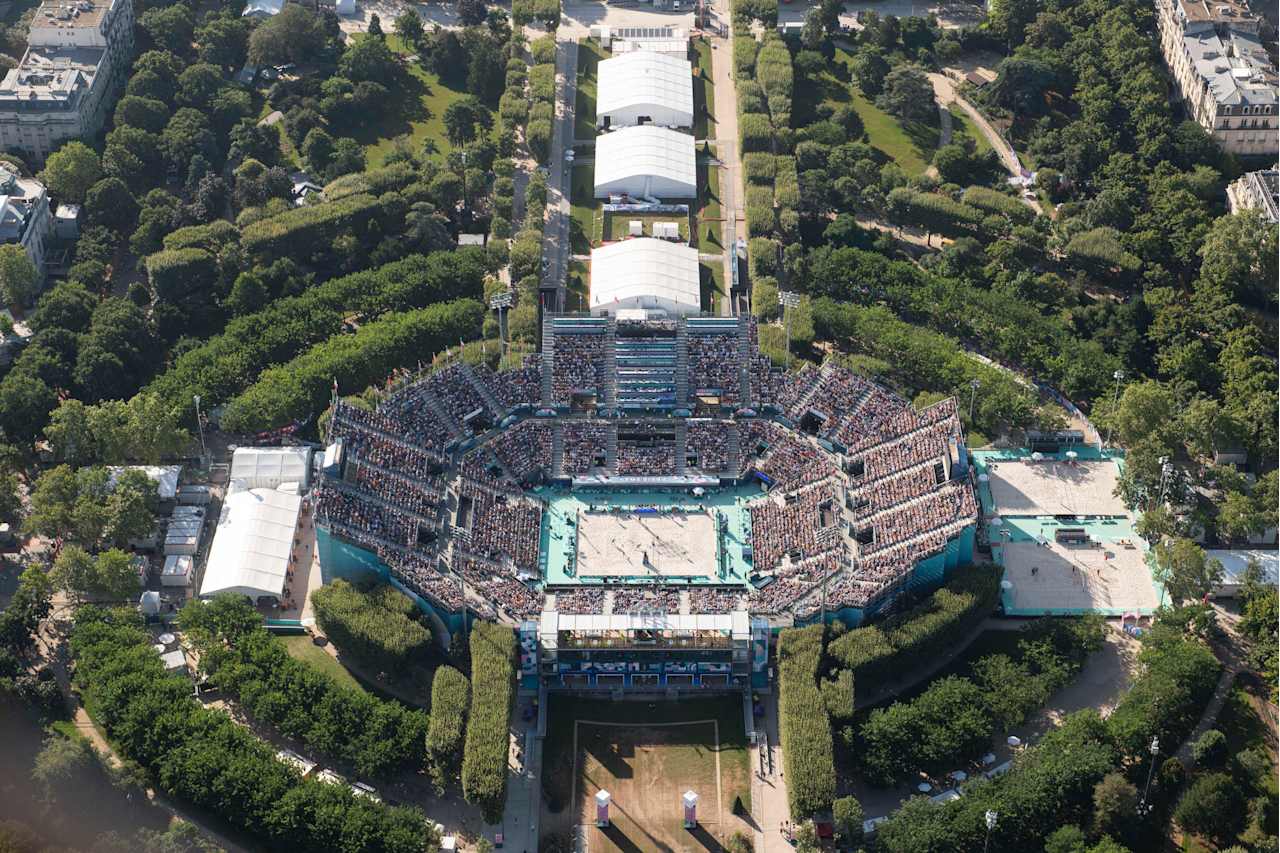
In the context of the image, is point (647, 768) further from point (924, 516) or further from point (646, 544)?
point (924, 516)

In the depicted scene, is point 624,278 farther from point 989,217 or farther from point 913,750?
point 913,750

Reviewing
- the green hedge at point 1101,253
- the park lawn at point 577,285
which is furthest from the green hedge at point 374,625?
the green hedge at point 1101,253

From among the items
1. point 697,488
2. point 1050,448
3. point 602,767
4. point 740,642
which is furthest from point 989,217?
point 602,767

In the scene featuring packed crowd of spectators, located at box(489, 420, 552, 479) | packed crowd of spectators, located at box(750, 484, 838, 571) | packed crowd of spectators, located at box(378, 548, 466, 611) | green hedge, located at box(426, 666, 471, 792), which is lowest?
green hedge, located at box(426, 666, 471, 792)

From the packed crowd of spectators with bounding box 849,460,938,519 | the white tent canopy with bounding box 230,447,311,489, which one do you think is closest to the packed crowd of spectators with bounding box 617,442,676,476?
the packed crowd of spectators with bounding box 849,460,938,519

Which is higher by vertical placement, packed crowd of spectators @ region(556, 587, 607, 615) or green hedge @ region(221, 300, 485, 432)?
green hedge @ region(221, 300, 485, 432)

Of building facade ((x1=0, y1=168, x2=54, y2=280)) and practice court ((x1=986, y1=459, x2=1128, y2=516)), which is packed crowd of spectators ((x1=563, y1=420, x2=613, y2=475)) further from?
building facade ((x1=0, y1=168, x2=54, y2=280))

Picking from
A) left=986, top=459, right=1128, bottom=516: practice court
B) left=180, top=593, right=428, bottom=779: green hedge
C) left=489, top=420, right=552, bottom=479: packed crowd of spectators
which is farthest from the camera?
left=489, top=420, right=552, bottom=479: packed crowd of spectators

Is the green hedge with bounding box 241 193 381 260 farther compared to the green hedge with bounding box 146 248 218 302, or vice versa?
the green hedge with bounding box 241 193 381 260
